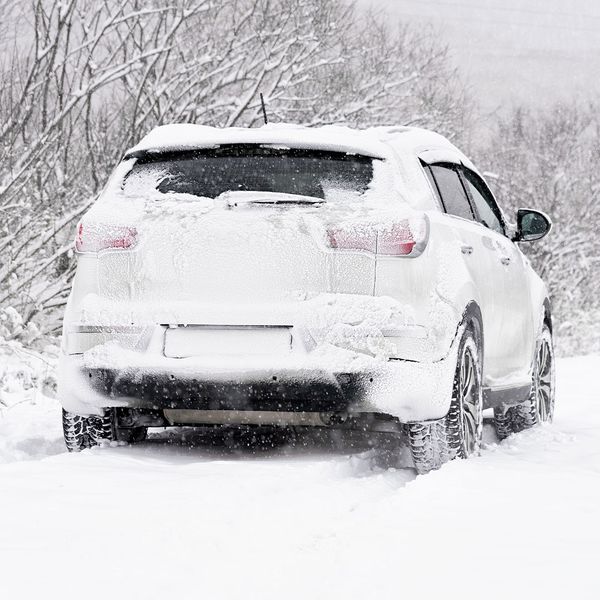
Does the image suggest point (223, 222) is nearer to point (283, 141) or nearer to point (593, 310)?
point (283, 141)

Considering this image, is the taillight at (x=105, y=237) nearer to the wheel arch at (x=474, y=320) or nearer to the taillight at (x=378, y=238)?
the taillight at (x=378, y=238)

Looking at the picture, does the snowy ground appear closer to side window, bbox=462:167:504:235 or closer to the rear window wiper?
the rear window wiper

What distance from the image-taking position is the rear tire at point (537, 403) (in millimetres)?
7098

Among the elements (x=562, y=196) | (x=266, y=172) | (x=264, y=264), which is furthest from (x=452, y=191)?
(x=562, y=196)

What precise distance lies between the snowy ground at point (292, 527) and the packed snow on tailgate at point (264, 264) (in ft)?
1.93

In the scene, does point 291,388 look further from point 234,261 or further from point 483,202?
point 483,202

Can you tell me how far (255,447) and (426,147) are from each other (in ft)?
6.13

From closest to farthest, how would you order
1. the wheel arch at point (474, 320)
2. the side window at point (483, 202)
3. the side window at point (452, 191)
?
the wheel arch at point (474, 320), the side window at point (452, 191), the side window at point (483, 202)

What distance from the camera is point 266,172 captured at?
15.7ft

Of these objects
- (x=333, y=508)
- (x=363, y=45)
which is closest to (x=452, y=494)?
(x=333, y=508)

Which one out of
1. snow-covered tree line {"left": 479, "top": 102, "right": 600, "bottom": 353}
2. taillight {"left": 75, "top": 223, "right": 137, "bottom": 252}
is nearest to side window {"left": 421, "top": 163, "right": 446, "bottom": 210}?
taillight {"left": 75, "top": 223, "right": 137, "bottom": 252}

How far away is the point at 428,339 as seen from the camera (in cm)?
456

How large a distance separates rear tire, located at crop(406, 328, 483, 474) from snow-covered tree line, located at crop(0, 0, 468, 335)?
5063 millimetres

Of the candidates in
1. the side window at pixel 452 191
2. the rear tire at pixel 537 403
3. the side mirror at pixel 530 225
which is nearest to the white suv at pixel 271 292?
the side window at pixel 452 191
